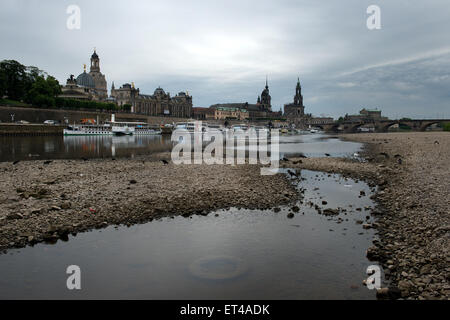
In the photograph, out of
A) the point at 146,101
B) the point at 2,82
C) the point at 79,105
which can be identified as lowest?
the point at 79,105

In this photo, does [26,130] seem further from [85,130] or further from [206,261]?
[206,261]

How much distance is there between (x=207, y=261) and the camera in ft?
31.2

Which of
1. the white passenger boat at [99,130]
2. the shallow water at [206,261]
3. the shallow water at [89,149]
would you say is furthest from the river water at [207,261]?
the white passenger boat at [99,130]

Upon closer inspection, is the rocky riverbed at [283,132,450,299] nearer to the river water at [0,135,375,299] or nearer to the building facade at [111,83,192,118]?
the river water at [0,135,375,299]

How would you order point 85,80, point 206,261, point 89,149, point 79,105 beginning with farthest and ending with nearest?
point 85,80 < point 79,105 < point 89,149 < point 206,261

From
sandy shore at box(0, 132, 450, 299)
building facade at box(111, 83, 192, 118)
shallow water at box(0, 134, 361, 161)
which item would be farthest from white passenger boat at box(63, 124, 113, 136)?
building facade at box(111, 83, 192, 118)

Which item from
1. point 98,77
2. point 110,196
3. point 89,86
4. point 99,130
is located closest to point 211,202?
point 110,196

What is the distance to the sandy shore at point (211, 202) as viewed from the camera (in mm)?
8617

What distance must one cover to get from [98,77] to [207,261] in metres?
167

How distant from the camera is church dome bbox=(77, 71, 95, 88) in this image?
149m

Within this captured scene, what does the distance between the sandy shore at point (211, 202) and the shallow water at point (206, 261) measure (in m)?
0.79

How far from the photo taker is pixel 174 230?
11828 millimetres

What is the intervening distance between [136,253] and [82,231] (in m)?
2.73

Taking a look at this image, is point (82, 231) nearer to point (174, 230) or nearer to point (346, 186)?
point (174, 230)
